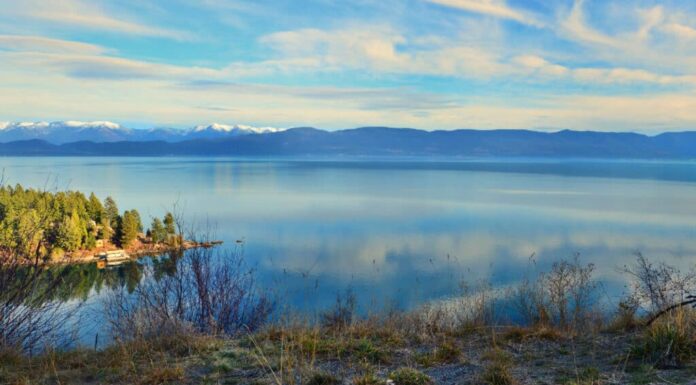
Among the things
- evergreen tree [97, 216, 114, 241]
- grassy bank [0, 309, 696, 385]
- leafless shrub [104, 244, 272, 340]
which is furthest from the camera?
evergreen tree [97, 216, 114, 241]

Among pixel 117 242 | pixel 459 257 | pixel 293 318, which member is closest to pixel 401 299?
pixel 459 257

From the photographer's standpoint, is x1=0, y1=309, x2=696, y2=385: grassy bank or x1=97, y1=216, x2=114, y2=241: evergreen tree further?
x1=97, y1=216, x2=114, y2=241: evergreen tree

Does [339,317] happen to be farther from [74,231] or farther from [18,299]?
[74,231]

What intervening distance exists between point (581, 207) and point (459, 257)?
1108 inches

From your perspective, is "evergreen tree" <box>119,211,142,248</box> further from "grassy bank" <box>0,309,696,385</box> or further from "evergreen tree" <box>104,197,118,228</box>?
"grassy bank" <box>0,309,696,385</box>

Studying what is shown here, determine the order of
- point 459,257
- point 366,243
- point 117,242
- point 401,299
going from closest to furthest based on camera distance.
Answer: point 401,299 → point 459,257 → point 366,243 → point 117,242

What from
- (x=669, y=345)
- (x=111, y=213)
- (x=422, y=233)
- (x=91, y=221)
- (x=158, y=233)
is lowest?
(x=158, y=233)

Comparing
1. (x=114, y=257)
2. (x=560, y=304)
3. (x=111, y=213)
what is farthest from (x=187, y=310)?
(x=111, y=213)

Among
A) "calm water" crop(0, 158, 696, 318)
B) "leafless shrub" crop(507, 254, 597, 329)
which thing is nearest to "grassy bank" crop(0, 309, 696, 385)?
"leafless shrub" crop(507, 254, 597, 329)

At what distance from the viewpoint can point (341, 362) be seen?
15.5 ft

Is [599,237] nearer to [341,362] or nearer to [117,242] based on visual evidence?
[341,362]

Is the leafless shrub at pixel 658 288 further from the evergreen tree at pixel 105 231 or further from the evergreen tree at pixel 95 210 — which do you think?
the evergreen tree at pixel 95 210

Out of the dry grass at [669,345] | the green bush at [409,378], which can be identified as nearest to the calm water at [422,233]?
the green bush at [409,378]

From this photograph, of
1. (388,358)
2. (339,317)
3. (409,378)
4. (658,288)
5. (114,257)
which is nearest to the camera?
(409,378)
